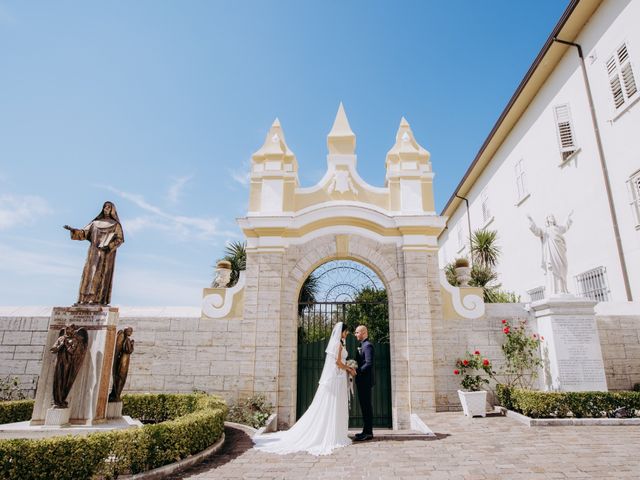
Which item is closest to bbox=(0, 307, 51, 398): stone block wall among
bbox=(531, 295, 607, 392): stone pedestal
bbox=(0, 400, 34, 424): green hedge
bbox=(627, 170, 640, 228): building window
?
bbox=(0, 400, 34, 424): green hedge

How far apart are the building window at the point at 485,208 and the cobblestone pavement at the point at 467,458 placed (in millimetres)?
14879

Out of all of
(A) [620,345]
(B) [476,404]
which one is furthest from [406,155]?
(A) [620,345]

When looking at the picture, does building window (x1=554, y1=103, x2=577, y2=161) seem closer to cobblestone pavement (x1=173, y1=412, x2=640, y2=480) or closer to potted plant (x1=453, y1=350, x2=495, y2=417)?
potted plant (x1=453, y1=350, x2=495, y2=417)

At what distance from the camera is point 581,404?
24.3ft

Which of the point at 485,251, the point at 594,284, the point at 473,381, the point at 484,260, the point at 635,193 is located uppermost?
the point at 485,251

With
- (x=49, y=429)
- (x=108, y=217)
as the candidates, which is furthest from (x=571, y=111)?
(x=49, y=429)

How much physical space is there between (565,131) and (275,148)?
10580 millimetres

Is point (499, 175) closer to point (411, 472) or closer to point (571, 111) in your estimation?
point (571, 111)

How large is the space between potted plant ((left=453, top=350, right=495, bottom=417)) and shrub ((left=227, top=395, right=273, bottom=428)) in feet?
14.4

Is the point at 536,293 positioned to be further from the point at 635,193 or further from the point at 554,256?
the point at 554,256

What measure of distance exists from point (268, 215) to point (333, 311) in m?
3.12

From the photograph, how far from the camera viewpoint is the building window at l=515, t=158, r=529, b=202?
641 inches

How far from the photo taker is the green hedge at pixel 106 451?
164 inches

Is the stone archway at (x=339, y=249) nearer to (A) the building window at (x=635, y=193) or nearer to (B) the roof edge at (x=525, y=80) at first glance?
(A) the building window at (x=635, y=193)
